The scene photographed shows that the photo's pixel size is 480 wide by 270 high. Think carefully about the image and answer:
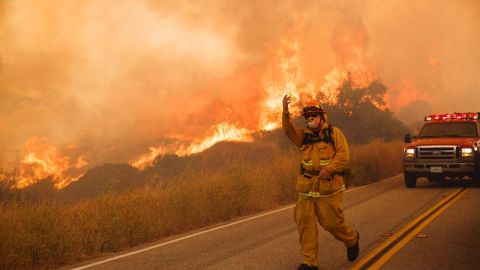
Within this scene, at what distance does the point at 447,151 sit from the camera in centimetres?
1584

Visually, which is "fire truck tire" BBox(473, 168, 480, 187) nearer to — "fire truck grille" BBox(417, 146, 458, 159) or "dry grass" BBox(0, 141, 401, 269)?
"fire truck grille" BBox(417, 146, 458, 159)

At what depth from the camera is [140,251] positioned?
818 centimetres

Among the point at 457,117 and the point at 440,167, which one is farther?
the point at 457,117

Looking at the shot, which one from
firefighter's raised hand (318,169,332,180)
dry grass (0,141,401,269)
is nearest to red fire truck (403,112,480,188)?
dry grass (0,141,401,269)

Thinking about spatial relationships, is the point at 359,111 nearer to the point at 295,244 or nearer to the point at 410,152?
the point at 410,152

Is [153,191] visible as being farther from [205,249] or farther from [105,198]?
[205,249]

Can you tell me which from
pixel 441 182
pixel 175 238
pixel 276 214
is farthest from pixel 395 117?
pixel 175 238

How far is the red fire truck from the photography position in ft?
51.3

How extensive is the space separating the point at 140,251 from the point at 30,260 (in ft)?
5.23

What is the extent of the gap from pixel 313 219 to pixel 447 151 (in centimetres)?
1107

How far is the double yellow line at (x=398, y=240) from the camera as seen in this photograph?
6.61 m

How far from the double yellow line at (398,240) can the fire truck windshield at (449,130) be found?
506 cm

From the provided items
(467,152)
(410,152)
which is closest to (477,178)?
(467,152)

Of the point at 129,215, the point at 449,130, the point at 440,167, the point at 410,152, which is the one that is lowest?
the point at 129,215
